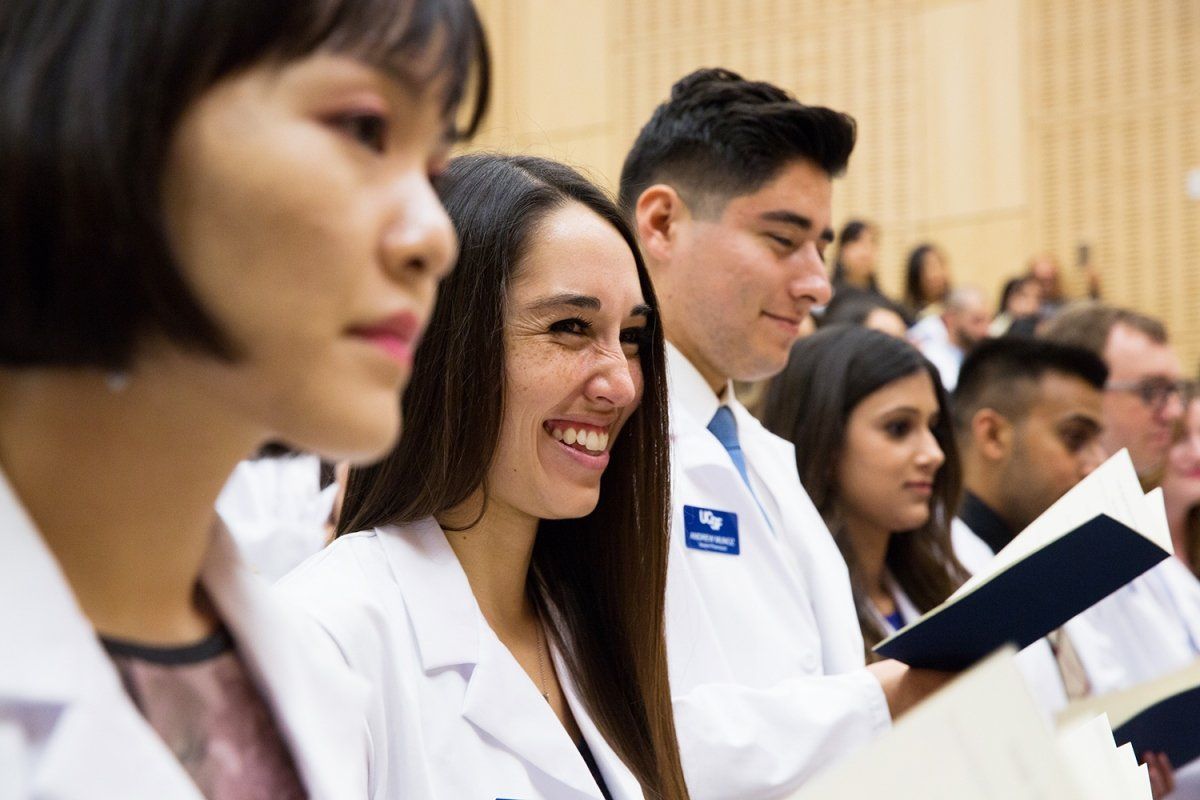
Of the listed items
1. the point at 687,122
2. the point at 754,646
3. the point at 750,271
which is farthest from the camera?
the point at 687,122

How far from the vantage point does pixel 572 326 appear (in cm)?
193

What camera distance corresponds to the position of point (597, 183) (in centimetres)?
210

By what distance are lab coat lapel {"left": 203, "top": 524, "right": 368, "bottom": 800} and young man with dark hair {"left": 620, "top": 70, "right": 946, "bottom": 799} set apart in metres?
1.08

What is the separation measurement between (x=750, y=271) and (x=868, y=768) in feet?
6.66

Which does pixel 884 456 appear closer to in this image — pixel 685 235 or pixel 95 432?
pixel 685 235

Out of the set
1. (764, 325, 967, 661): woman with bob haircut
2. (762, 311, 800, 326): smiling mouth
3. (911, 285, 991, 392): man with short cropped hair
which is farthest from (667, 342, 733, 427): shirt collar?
(911, 285, 991, 392): man with short cropped hair

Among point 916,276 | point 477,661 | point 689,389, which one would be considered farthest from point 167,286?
point 916,276

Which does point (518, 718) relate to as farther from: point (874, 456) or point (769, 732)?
point (874, 456)

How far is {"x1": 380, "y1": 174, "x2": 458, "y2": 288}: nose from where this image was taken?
0.83 m

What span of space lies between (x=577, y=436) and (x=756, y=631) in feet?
2.30

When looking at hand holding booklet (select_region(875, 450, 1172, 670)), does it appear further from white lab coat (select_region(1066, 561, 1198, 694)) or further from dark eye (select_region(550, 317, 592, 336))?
white lab coat (select_region(1066, 561, 1198, 694))

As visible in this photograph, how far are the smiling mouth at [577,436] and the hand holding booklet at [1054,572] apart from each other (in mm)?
470

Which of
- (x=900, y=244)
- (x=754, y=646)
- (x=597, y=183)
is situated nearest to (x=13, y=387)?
(x=597, y=183)

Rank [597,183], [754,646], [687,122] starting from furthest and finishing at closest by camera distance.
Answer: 1. [687,122]
2. [754,646]
3. [597,183]
